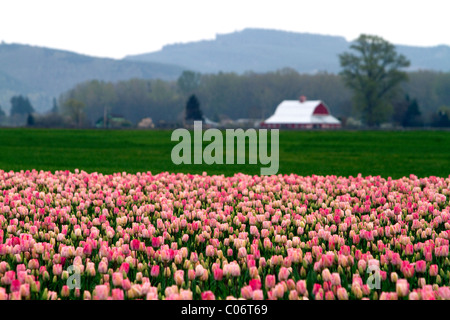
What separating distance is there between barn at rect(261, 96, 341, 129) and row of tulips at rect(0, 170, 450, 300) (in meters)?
97.9

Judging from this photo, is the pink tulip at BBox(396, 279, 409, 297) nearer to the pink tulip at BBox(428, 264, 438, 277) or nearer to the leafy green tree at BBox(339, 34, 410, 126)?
the pink tulip at BBox(428, 264, 438, 277)

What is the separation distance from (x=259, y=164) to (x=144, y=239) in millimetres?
14995

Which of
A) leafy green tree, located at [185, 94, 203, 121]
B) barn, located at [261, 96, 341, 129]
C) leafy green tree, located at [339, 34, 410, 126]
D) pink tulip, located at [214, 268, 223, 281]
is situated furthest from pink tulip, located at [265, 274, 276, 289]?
leafy green tree, located at [185, 94, 203, 121]

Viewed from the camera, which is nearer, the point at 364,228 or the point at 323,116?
the point at 364,228

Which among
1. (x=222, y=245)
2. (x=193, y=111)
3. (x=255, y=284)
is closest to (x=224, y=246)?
(x=222, y=245)

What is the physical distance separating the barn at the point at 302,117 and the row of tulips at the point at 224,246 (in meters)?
97.9

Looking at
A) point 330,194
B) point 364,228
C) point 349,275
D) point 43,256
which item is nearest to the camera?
point 349,275

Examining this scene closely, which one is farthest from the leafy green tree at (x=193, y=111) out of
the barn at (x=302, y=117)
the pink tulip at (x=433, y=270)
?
the pink tulip at (x=433, y=270)

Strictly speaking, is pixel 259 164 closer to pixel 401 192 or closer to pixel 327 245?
pixel 401 192

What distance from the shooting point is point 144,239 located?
7.64m

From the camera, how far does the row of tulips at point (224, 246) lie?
521cm

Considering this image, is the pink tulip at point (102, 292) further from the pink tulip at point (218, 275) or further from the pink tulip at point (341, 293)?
the pink tulip at point (341, 293)

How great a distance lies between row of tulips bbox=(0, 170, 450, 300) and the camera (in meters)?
5.21
